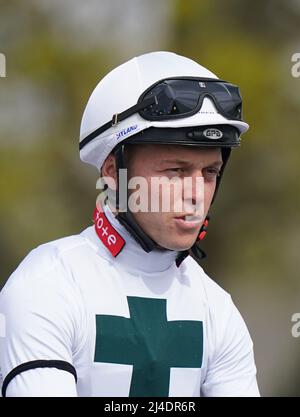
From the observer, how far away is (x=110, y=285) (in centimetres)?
267

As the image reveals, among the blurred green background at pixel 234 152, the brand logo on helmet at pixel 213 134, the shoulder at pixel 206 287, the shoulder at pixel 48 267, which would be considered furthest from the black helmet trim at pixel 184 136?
the blurred green background at pixel 234 152

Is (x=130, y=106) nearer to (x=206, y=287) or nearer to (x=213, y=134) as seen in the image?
(x=213, y=134)

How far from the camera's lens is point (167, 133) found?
8.57 feet

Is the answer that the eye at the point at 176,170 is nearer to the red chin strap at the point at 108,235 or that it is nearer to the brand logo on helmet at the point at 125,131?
the brand logo on helmet at the point at 125,131

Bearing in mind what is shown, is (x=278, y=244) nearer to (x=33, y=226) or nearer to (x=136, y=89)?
(x=33, y=226)

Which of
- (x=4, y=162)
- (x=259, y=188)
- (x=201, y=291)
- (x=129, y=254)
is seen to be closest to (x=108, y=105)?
(x=129, y=254)

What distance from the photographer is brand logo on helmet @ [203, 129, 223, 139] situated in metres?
2.63

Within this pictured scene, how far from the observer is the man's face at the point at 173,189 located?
2.63 meters

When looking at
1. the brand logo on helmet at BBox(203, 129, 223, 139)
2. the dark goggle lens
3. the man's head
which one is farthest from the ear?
the brand logo on helmet at BBox(203, 129, 223, 139)

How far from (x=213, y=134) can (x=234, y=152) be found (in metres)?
3.30

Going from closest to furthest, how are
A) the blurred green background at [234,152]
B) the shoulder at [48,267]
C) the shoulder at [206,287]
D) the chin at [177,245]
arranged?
1. the shoulder at [48,267]
2. the chin at [177,245]
3. the shoulder at [206,287]
4. the blurred green background at [234,152]

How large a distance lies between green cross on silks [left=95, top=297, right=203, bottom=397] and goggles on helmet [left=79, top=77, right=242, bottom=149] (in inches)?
23.2

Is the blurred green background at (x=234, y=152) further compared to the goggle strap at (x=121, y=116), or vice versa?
the blurred green background at (x=234, y=152)

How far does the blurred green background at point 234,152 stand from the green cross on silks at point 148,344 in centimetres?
308
